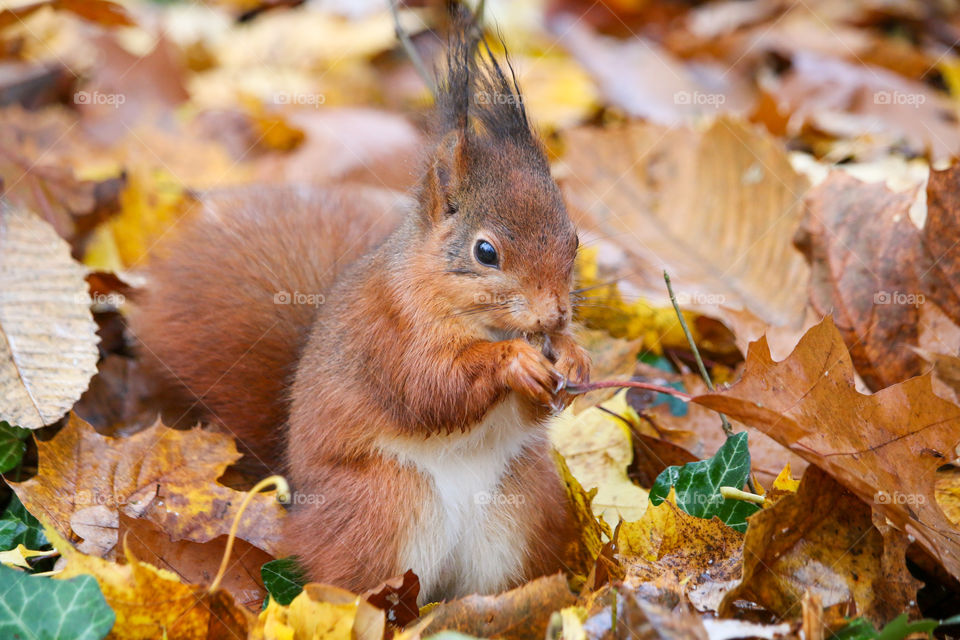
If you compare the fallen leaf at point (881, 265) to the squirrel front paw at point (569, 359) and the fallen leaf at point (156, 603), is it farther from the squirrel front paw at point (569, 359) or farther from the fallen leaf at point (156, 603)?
the fallen leaf at point (156, 603)

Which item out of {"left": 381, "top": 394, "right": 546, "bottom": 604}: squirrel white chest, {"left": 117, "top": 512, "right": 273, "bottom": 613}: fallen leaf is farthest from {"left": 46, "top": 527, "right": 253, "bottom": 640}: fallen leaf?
{"left": 381, "top": 394, "right": 546, "bottom": 604}: squirrel white chest

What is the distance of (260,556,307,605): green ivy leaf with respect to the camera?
190 cm

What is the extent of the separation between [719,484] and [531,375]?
0.46 metres

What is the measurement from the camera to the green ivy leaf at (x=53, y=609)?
4.97 ft

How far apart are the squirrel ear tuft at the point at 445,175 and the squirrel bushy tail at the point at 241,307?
1.47 feet

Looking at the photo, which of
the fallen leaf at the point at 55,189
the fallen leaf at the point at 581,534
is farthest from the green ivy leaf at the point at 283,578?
the fallen leaf at the point at 55,189

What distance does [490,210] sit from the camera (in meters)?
1.89

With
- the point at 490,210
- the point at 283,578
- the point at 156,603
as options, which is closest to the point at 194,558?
the point at 283,578

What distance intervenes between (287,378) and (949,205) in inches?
68.5

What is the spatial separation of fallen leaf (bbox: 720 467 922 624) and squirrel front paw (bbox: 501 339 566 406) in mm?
427

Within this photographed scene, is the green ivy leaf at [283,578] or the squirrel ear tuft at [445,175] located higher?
the squirrel ear tuft at [445,175]

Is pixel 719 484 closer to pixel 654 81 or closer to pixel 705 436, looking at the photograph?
pixel 705 436

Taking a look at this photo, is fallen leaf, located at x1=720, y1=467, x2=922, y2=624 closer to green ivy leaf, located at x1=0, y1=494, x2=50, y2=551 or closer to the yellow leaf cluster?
the yellow leaf cluster

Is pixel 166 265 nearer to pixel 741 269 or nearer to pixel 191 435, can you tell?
pixel 191 435
